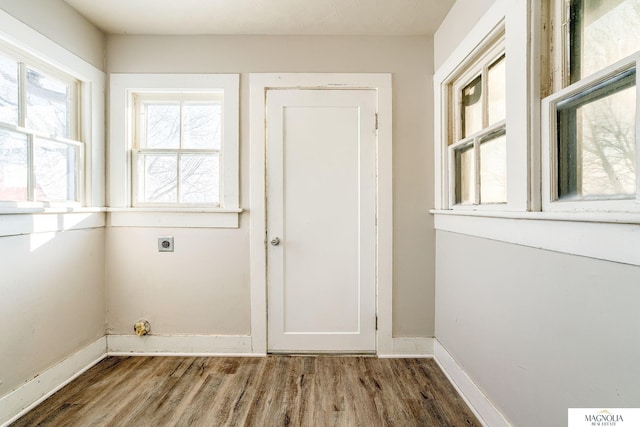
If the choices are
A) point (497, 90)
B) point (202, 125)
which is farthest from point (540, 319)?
point (202, 125)

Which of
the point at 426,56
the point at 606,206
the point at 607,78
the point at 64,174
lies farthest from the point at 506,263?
the point at 64,174

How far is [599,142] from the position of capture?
3.51 feet

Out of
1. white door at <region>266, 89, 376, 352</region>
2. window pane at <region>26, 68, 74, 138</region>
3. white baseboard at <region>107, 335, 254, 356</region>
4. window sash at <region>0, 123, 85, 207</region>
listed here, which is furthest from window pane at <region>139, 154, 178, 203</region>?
white baseboard at <region>107, 335, 254, 356</region>

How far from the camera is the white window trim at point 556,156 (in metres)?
0.92

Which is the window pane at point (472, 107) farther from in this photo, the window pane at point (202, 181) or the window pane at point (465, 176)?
the window pane at point (202, 181)

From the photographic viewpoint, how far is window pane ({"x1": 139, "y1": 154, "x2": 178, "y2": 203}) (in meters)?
2.43

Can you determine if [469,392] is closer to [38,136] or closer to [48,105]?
[38,136]

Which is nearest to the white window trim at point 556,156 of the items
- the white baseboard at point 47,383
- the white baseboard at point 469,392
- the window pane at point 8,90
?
the white baseboard at point 469,392

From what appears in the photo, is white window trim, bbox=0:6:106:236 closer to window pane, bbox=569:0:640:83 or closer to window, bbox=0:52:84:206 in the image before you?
window, bbox=0:52:84:206

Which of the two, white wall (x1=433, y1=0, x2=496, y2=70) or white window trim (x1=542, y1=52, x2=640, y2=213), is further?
white wall (x1=433, y1=0, x2=496, y2=70)

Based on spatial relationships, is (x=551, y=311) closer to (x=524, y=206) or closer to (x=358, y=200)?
(x=524, y=206)

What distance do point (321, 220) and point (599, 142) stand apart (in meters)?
1.63

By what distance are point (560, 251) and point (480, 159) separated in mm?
830

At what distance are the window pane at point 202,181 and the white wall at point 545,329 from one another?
5.95ft
